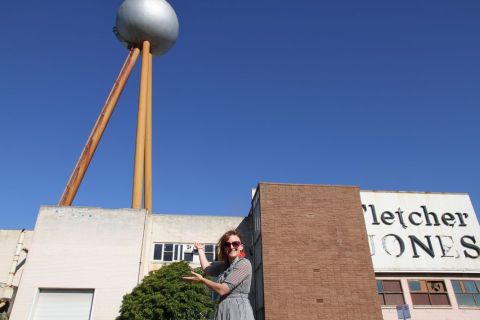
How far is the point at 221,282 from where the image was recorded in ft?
12.1

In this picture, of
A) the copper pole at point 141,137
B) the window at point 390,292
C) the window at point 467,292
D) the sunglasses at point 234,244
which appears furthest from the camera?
the copper pole at point 141,137

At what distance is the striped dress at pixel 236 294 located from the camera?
11.4 ft

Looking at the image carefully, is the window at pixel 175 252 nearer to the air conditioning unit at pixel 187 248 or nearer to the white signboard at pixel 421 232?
the air conditioning unit at pixel 187 248

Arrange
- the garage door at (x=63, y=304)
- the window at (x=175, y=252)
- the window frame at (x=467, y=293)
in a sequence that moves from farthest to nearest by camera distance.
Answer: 1. the window at (x=175, y=252)
2. the window frame at (x=467, y=293)
3. the garage door at (x=63, y=304)

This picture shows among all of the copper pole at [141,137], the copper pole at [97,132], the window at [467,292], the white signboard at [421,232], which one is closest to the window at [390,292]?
the white signboard at [421,232]

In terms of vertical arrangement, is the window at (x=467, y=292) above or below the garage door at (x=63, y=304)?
above

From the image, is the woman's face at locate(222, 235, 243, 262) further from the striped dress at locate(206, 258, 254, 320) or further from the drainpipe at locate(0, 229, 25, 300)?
the drainpipe at locate(0, 229, 25, 300)

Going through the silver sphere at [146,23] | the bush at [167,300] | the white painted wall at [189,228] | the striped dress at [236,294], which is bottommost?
the striped dress at [236,294]

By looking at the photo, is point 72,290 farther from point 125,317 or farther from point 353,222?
point 353,222

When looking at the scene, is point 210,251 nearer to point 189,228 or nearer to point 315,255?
point 189,228

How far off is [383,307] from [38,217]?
2239cm

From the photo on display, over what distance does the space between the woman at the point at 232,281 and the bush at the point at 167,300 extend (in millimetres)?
13757

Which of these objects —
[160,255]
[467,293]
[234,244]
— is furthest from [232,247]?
[467,293]

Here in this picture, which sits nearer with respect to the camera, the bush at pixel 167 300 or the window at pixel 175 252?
the bush at pixel 167 300
